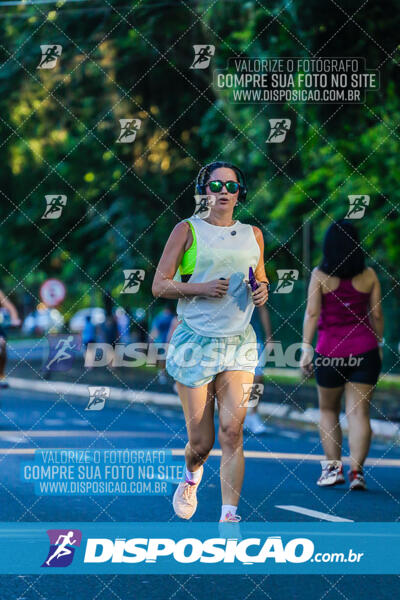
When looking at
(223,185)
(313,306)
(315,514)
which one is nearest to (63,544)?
(223,185)

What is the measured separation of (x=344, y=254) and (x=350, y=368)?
85 centimetres

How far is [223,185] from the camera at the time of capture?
275 inches

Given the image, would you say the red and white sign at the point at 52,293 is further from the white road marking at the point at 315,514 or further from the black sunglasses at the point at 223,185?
the black sunglasses at the point at 223,185

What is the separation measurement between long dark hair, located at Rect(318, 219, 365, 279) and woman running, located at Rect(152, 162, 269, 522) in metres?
2.89

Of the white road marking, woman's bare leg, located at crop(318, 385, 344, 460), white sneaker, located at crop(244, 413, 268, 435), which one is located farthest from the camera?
white sneaker, located at crop(244, 413, 268, 435)

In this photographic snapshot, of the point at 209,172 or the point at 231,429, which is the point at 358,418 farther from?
the point at 209,172

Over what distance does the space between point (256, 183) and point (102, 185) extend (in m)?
4.33

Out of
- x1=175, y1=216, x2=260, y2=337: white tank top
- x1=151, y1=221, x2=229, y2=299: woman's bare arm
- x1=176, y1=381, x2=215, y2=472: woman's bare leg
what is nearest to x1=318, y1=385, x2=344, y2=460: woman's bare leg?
x1=176, y1=381, x2=215, y2=472: woman's bare leg

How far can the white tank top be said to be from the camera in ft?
22.9

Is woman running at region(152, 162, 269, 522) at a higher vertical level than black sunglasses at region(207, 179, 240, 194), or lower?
lower

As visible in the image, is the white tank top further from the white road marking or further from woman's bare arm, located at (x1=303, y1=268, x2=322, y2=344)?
woman's bare arm, located at (x1=303, y1=268, x2=322, y2=344)

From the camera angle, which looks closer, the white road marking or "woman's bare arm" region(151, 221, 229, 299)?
"woman's bare arm" region(151, 221, 229, 299)

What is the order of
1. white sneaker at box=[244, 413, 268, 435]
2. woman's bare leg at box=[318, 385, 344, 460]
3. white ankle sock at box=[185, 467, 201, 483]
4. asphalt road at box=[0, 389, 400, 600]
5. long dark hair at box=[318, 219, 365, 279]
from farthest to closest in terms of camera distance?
white sneaker at box=[244, 413, 268, 435], woman's bare leg at box=[318, 385, 344, 460], long dark hair at box=[318, 219, 365, 279], white ankle sock at box=[185, 467, 201, 483], asphalt road at box=[0, 389, 400, 600]

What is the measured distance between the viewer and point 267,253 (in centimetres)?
2884
